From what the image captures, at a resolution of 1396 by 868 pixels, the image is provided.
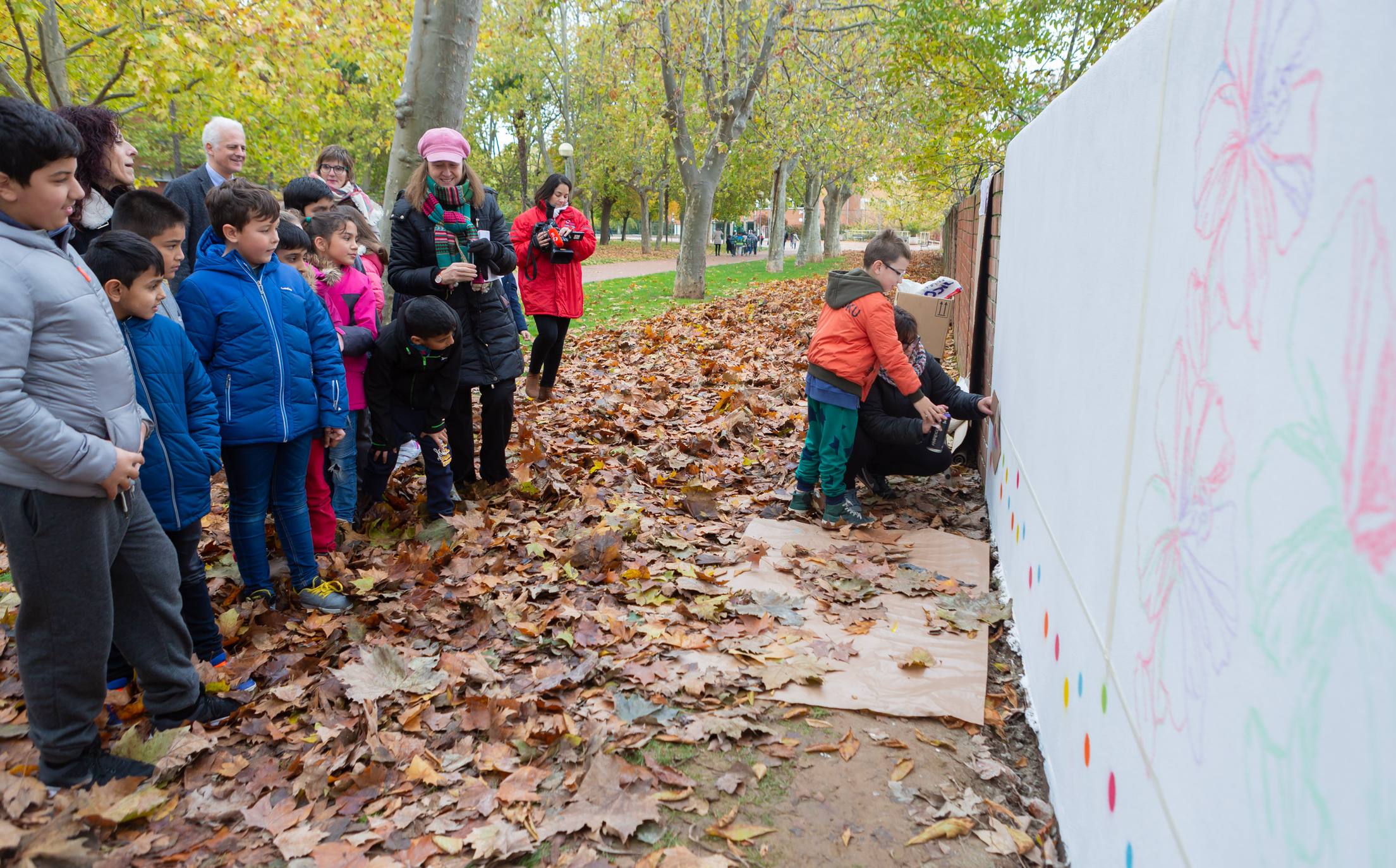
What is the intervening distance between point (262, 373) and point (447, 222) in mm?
1745

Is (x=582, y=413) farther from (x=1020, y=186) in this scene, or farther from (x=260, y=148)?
(x=260, y=148)

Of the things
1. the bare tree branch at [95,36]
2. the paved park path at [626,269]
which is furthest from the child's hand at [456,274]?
the paved park path at [626,269]

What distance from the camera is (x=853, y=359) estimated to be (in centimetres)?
501

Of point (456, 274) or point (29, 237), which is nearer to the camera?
point (29, 237)

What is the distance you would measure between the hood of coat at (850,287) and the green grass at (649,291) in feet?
25.7

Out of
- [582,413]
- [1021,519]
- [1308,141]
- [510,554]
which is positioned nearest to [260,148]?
[582,413]

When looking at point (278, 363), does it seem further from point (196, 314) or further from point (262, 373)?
point (196, 314)

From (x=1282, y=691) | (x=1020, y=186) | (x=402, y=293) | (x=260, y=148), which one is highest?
(x=260, y=148)

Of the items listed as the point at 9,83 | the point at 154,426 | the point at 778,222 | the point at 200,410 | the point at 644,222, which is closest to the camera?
the point at 154,426

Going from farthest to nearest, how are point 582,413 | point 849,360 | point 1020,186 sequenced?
point 582,413
point 849,360
point 1020,186

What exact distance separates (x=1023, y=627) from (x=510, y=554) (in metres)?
2.46

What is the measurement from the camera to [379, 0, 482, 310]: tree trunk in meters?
6.55

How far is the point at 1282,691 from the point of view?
1242 mm

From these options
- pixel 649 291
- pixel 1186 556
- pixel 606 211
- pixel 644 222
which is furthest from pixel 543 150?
pixel 1186 556
